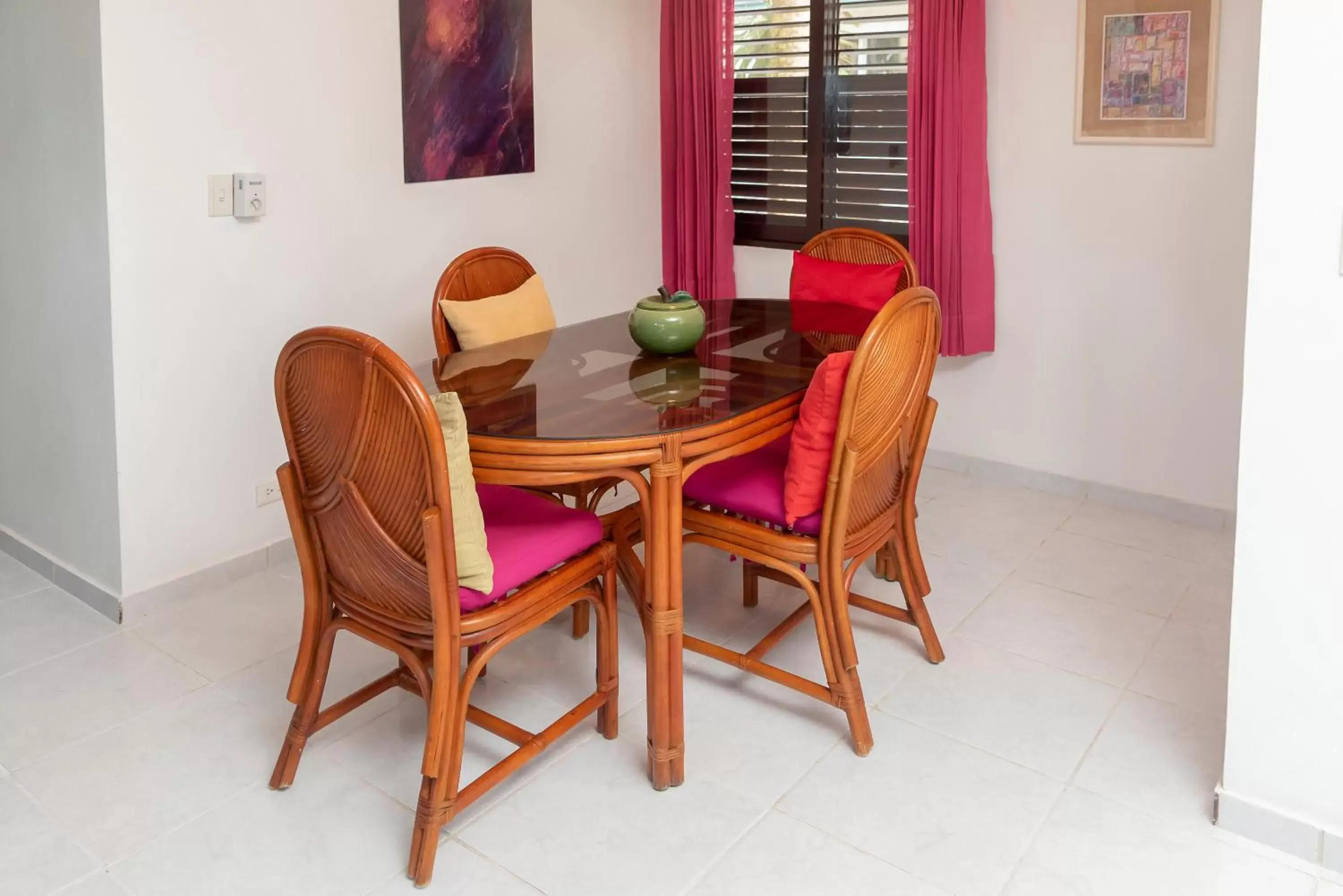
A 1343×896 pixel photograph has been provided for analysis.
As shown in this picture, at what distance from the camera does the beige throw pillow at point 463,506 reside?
2053 millimetres

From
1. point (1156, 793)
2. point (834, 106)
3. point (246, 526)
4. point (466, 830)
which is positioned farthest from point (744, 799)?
point (834, 106)

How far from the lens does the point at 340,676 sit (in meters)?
2.93

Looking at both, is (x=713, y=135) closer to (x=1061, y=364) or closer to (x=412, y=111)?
(x=412, y=111)

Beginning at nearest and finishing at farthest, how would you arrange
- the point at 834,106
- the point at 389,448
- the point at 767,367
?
A: the point at 389,448
the point at 767,367
the point at 834,106

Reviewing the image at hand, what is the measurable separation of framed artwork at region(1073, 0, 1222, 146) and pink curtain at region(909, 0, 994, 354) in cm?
35

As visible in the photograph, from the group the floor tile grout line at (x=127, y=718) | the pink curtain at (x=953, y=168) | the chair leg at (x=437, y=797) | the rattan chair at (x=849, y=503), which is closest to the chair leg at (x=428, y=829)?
the chair leg at (x=437, y=797)

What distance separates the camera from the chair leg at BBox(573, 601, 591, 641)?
10.1 ft

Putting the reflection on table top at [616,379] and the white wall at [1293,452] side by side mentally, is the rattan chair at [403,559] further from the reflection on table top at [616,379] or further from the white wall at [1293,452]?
the white wall at [1293,452]

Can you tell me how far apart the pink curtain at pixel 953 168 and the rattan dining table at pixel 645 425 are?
1.32 m

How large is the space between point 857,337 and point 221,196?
1818 mm

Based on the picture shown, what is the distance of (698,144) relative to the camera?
4.66 metres

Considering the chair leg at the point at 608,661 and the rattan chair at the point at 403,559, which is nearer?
the rattan chair at the point at 403,559

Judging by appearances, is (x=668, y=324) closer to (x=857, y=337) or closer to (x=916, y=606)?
(x=857, y=337)

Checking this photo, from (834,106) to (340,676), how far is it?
111 inches
